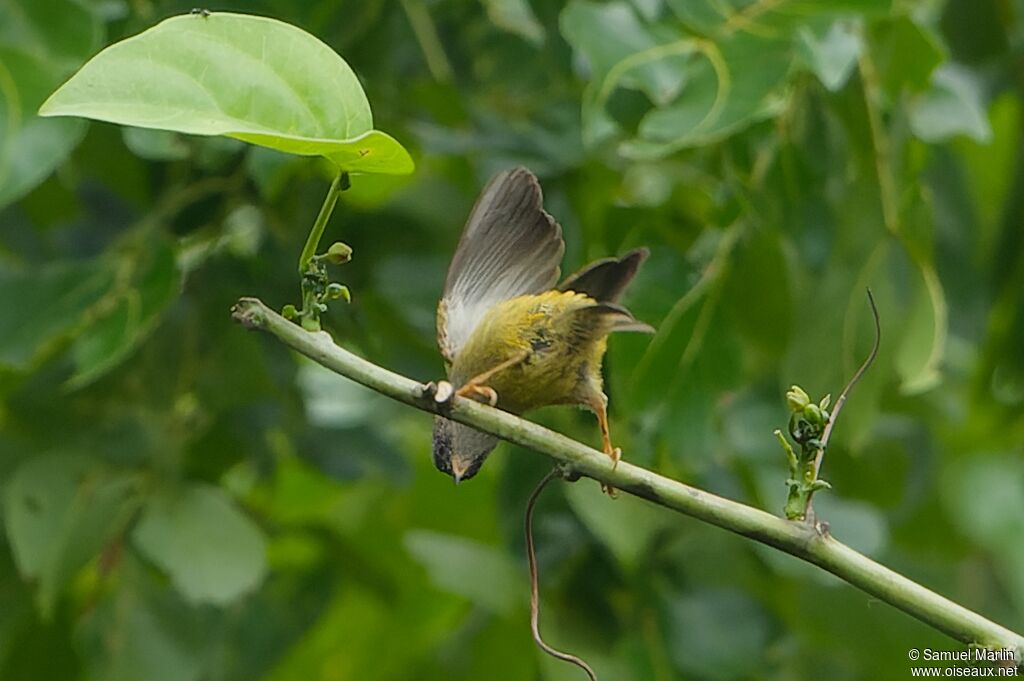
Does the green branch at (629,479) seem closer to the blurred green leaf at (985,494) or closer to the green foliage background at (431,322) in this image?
the green foliage background at (431,322)

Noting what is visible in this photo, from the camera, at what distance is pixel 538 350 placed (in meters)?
0.55

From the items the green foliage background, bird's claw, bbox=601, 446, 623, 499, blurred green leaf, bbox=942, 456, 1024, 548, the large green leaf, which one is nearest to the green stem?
the large green leaf

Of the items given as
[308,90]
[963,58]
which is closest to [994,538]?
[963,58]

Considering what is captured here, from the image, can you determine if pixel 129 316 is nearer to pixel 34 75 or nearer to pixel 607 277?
pixel 34 75

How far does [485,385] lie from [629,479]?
0.30ft

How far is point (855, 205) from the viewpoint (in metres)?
1.03

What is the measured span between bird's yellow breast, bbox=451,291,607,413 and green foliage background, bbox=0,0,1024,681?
0.33 m

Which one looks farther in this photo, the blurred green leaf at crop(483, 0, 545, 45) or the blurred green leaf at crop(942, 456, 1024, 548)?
the blurred green leaf at crop(942, 456, 1024, 548)

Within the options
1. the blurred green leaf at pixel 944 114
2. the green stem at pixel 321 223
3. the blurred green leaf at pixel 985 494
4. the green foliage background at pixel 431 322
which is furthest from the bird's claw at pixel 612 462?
the blurred green leaf at pixel 985 494

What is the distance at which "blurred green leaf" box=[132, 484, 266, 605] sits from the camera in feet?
3.17

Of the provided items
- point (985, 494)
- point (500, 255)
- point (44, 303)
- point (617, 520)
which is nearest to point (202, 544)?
point (44, 303)

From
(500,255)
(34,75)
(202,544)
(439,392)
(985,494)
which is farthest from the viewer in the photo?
(985,494)

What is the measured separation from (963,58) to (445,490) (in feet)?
2.12

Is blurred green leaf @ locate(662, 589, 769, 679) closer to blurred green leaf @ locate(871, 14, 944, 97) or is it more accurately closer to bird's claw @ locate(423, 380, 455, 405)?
blurred green leaf @ locate(871, 14, 944, 97)
